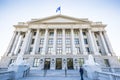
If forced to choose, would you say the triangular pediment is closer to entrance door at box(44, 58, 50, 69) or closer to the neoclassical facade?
the neoclassical facade

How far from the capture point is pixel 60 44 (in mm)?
29172

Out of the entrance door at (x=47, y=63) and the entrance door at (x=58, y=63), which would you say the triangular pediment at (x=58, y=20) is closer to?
the entrance door at (x=58, y=63)

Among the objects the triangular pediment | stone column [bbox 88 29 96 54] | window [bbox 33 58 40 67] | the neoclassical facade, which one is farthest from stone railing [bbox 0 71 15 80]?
the triangular pediment

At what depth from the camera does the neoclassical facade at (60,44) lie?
2506cm

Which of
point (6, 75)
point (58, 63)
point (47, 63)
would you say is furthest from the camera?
point (58, 63)

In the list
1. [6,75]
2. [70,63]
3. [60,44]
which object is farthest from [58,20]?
[6,75]

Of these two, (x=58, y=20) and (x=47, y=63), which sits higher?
(x=58, y=20)

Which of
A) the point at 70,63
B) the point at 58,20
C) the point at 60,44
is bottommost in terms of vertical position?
the point at 70,63

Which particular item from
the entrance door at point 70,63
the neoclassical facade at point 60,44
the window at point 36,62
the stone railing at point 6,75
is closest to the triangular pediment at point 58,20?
the neoclassical facade at point 60,44

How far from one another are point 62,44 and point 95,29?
1441 centimetres

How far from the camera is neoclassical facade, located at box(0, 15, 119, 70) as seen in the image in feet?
82.2

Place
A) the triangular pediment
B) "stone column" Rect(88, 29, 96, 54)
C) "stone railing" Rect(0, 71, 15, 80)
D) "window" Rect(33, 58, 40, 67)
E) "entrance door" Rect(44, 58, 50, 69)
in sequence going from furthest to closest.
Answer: the triangular pediment
"stone column" Rect(88, 29, 96, 54)
"entrance door" Rect(44, 58, 50, 69)
"window" Rect(33, 58, 40, 67)
"stone railing" Rect(0, 71, 15, 80)

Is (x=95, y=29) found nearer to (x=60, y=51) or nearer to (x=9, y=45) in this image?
(x=60, y=51)

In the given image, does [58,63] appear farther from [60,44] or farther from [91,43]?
[91,43]
